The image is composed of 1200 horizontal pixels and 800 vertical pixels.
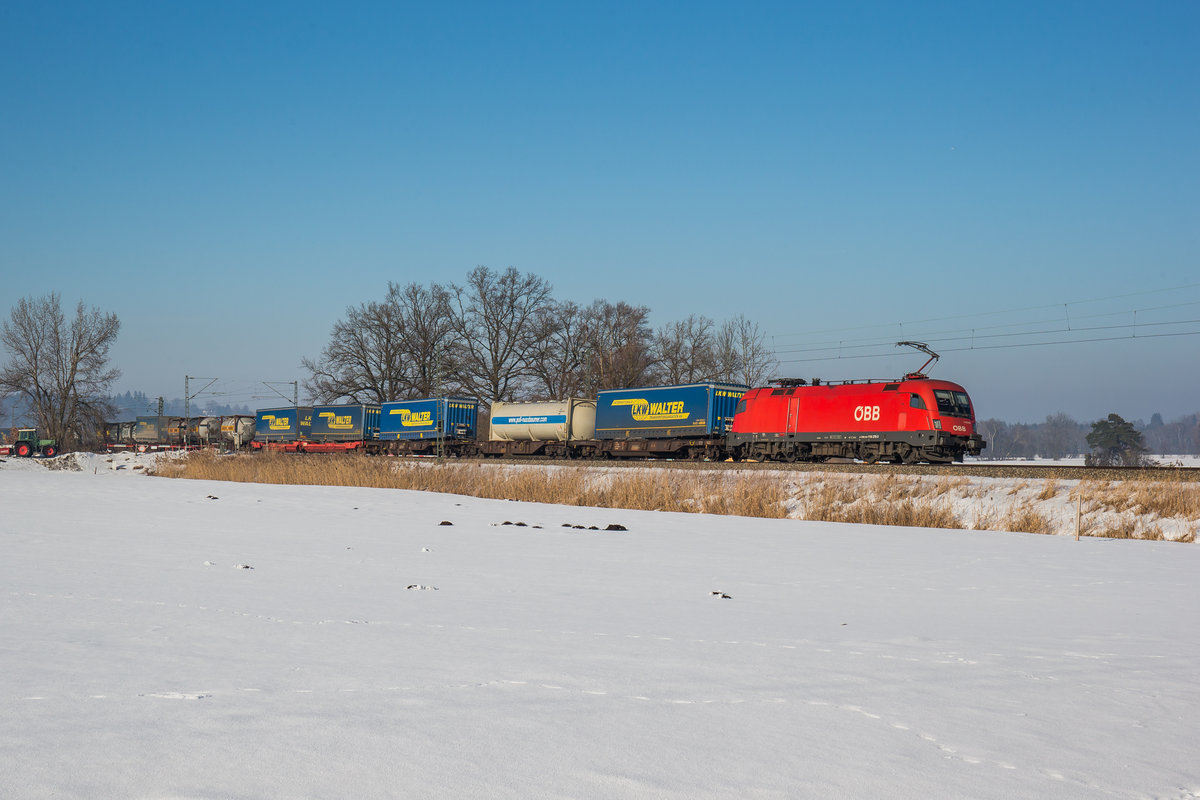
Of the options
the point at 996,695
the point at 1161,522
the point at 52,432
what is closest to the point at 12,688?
the point at 996,695

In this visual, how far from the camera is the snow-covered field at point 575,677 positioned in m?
3.23

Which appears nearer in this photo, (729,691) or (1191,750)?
(1191,750)

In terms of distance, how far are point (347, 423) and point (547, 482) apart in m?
40.0

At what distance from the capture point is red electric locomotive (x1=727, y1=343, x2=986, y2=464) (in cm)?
2977

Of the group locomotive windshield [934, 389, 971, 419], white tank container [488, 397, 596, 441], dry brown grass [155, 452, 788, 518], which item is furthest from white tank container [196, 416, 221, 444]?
locomotive windshield [934, 389, 971, 419]

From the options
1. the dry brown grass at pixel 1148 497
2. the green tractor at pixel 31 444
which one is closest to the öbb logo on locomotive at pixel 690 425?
the dry brown grass at pixel 1148 497

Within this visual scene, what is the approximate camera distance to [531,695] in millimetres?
4238

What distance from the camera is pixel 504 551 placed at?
35.3 ft

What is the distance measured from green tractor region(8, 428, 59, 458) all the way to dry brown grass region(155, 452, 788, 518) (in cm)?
3756

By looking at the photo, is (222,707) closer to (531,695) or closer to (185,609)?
(531,695)

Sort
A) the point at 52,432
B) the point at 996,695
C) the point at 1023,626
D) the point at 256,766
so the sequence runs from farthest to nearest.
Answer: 1. the point at 52,432
2. the point at 1023,626
3. the point at 996,695
4. the point at 256,766

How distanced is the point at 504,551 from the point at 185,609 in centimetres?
501

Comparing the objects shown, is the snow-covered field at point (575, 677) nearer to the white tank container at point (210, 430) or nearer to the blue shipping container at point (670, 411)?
the blue shipping container at point (670, 411)

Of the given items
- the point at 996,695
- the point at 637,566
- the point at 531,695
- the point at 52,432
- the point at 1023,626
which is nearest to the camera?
the point at 531,695
